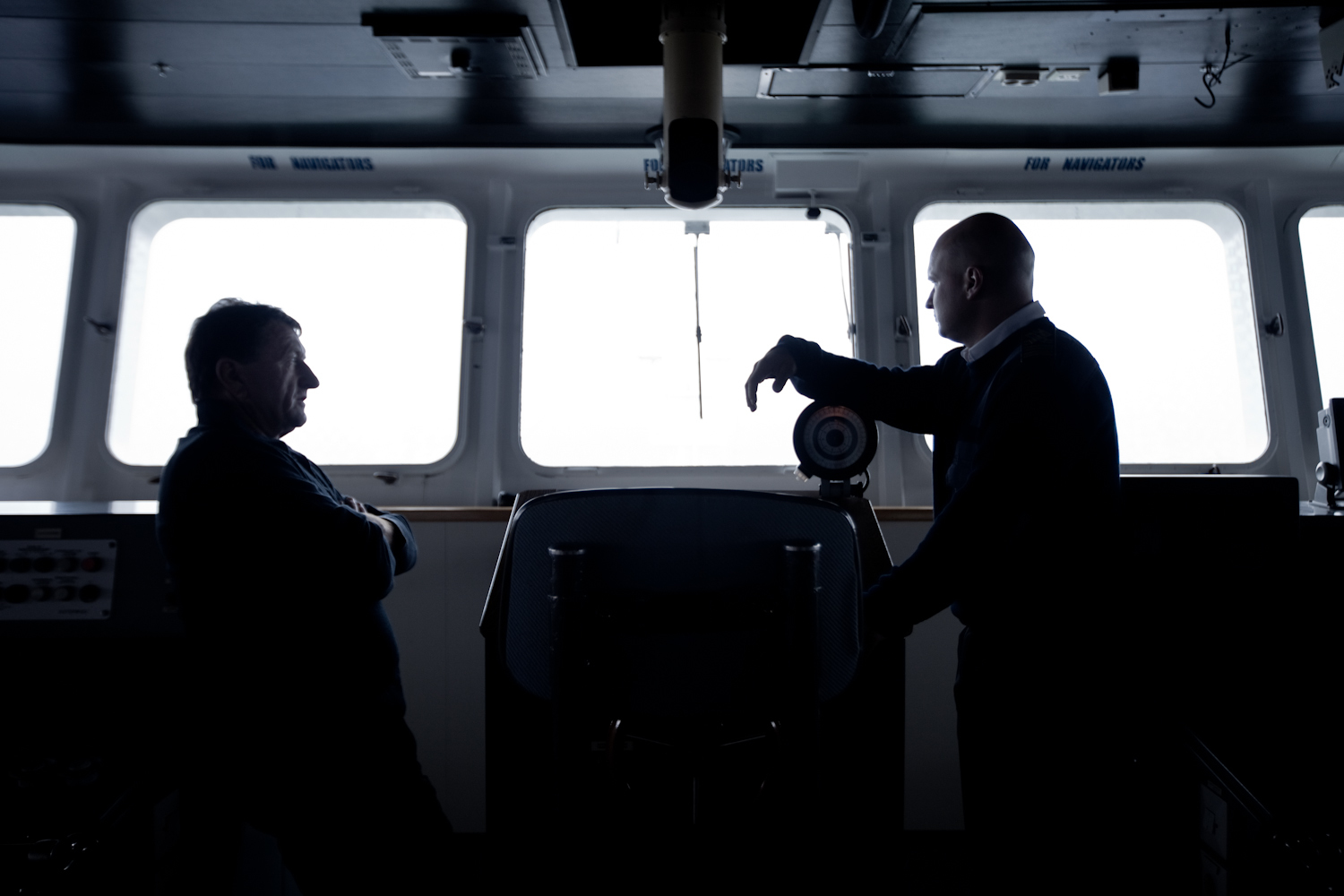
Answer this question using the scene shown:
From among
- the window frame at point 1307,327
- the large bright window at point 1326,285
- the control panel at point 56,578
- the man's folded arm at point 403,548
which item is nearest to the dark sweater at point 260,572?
the man's folded arm at point 403,548

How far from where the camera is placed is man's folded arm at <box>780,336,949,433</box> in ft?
6.40

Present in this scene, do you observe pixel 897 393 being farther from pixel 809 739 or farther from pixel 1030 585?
pixel 809 739

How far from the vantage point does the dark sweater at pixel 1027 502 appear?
142 cm

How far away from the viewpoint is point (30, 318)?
287 cm

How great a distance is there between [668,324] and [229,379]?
1699mm

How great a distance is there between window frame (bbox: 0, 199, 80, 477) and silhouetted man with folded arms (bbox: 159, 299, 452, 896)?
181 centimetres

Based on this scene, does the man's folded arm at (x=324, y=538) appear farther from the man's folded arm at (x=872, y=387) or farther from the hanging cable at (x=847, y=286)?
the hanging cable at (x=847, y=286)

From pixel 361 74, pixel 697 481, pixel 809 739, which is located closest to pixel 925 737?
pixel 697 481

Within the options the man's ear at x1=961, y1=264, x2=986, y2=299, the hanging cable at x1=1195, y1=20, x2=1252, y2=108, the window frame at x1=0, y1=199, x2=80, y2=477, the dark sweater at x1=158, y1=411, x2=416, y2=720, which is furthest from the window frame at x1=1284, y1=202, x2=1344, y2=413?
the window frame at x1=0, y1=199, x2=80, y2=477

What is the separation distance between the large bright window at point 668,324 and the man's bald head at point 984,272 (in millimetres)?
1113

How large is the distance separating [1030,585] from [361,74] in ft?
7.81

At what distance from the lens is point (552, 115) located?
2.52 m

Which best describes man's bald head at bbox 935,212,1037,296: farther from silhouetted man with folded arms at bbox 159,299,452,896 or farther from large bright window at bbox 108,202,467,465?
large bright window at bbox 108,202,467,465

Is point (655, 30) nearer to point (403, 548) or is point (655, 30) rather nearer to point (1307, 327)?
point (403, 548)
